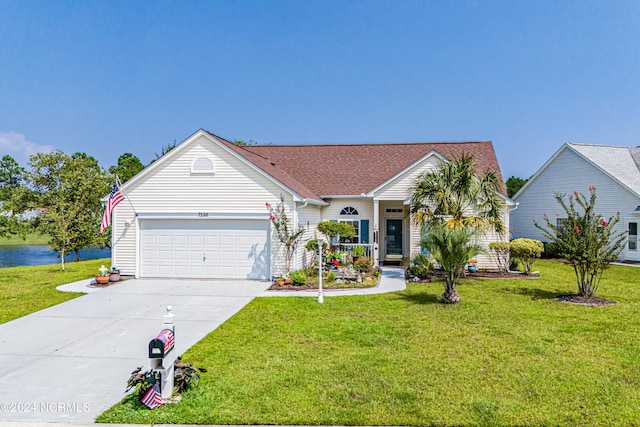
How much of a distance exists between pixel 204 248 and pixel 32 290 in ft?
18.7

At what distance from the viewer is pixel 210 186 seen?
48.6 feet

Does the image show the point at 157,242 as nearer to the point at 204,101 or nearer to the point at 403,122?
the point at 204,101

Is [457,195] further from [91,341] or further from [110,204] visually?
[110,204]

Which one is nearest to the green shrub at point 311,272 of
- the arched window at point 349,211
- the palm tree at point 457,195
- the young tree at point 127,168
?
the arched window at point 349,211

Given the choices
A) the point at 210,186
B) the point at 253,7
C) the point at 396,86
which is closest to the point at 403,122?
the point at 396,86

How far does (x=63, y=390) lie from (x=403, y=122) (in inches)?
1104

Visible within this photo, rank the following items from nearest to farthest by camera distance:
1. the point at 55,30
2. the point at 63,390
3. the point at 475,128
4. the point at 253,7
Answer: the point at 63,390 → the point at 253,7 → the point at 55,30 → the point at 475,128

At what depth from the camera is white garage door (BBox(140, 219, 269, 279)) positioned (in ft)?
48.4

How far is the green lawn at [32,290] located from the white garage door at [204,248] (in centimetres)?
318

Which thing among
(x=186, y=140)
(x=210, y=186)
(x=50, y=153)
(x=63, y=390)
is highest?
(x=50, y=153)

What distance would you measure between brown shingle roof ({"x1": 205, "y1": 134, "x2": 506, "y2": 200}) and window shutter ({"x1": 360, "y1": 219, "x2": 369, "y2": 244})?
4.65 feet

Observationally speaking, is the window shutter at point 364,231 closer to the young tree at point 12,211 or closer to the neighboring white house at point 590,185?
the neighboring white house at point 590,185

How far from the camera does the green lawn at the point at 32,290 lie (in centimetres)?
1049

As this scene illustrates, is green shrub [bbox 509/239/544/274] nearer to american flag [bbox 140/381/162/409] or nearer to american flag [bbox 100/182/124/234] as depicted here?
american flag [bbox 140/381/162/409]
